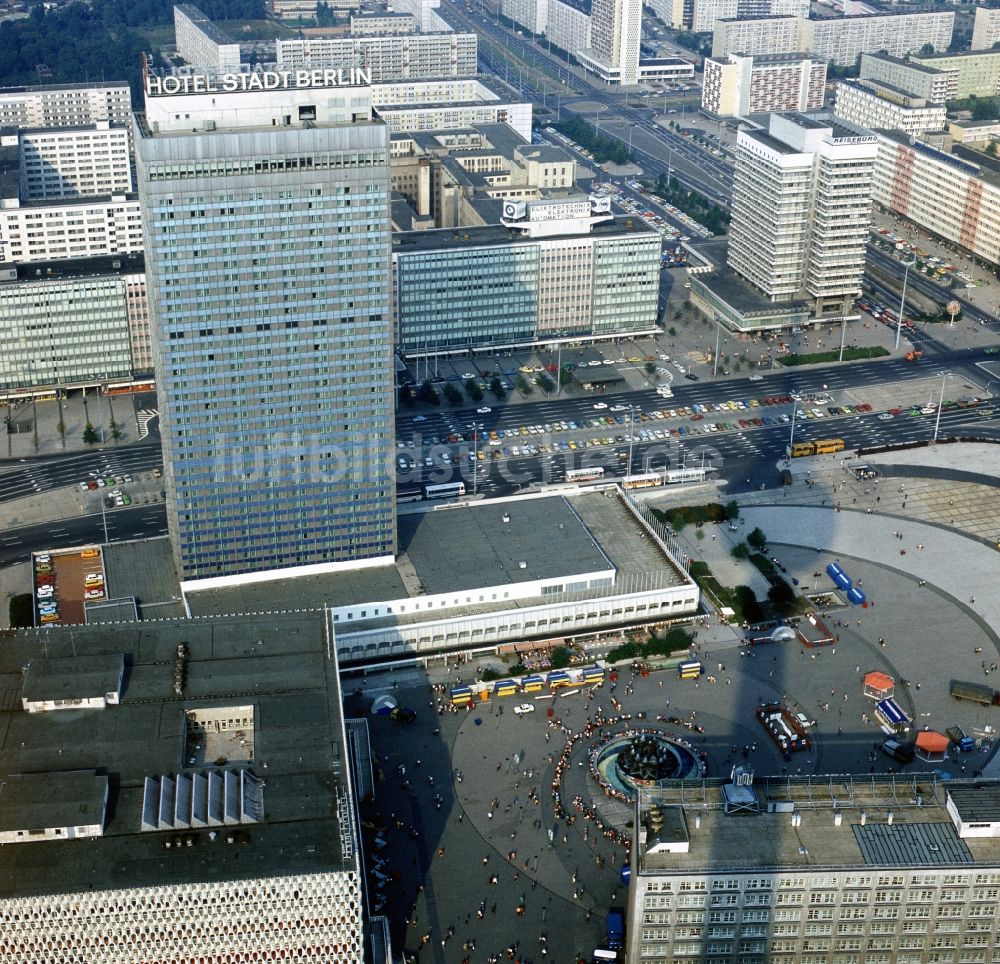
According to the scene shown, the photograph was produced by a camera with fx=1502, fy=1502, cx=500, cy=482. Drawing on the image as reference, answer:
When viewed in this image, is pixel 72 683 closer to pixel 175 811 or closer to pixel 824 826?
pixel 175 811

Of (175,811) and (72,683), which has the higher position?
(72,683)

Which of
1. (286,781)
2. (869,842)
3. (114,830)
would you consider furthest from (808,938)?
(114,830)

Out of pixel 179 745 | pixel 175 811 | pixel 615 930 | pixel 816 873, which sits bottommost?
pixel 615 930

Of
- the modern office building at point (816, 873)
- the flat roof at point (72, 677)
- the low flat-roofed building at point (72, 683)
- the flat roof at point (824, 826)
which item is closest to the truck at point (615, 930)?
the modern office building at point (816, 873)

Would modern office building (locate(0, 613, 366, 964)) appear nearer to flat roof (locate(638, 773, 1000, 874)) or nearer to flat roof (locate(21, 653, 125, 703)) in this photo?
flat roof (locate(21, 653, 125, 703))

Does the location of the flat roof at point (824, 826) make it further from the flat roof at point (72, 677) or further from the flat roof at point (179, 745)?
the flat roof at point (72, 677)

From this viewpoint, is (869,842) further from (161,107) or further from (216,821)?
(161,107)

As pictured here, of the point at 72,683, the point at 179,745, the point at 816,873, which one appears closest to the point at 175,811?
the point at 179,745
